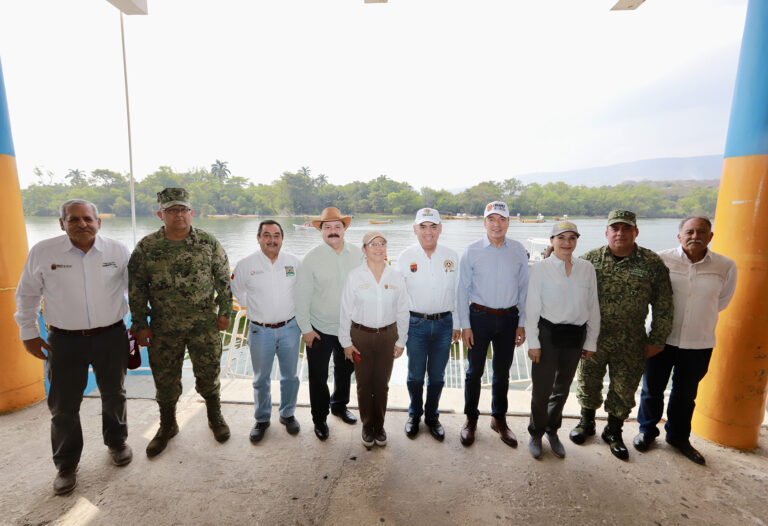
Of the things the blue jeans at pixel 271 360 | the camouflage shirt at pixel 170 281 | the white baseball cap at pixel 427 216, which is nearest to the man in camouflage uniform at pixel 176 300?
the camouflage shirt at pixel 170 281

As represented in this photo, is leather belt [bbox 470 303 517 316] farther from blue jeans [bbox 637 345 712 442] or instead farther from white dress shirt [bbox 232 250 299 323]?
white dress shirt [bbox 232 250 299 323]

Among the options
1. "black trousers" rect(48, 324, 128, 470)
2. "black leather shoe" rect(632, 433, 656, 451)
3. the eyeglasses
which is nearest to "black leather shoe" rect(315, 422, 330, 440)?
"black trousers" rect(48, 324, 128, 470)

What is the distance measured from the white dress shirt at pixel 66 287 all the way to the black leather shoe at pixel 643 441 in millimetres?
4150

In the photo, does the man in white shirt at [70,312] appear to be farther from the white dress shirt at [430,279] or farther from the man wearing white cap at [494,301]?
the man wearing white cap at [494,301]

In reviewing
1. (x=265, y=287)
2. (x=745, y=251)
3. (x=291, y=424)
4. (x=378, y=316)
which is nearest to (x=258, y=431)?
(x=291, y=424)

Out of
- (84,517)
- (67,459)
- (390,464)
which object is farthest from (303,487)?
(67,459)

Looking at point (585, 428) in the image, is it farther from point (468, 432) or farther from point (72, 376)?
point (72, 376)

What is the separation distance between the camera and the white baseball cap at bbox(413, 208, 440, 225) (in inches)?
107

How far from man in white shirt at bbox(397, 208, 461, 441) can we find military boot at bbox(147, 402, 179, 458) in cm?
193

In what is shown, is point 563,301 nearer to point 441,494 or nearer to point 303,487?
point 441,494

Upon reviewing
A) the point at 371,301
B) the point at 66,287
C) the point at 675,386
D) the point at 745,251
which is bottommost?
the point at 675,386

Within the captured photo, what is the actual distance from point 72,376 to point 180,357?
643 millimetres

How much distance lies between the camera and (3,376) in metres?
2.99

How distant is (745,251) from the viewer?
8.38 feet
